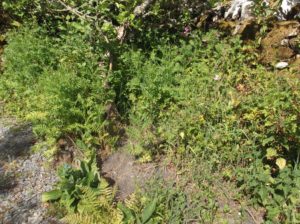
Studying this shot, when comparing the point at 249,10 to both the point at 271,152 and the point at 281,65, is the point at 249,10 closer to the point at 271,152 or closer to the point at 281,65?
the point at 281,65

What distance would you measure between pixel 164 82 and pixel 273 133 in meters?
1.68

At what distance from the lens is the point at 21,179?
14.5 ft

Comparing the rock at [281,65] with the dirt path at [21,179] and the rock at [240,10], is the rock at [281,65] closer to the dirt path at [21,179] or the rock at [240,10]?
the rock at [240,10]

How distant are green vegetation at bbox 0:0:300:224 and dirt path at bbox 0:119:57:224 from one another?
22 cm

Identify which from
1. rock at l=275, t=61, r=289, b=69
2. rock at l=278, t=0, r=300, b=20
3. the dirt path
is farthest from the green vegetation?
rock at l=278, t=0, r=300, b=20

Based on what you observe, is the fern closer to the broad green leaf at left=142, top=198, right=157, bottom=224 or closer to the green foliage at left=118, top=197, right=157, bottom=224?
the green foliage at left=118, top=197, right=157, bottom=224

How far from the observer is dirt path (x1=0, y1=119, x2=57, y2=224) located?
389 centimetres

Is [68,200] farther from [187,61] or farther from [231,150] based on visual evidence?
[187,61]

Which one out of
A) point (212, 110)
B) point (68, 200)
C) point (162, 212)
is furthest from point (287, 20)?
point (68, 200)

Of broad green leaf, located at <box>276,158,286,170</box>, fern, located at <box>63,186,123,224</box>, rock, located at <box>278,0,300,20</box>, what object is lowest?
fern, located at <box>63,186,123,224</box>

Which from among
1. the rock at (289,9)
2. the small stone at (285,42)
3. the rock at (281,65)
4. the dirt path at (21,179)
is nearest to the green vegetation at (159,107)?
the dirt path at (21,179)

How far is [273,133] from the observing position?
3.83 m

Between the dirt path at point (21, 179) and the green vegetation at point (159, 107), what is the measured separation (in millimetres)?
221

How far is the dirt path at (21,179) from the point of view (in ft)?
12.8
